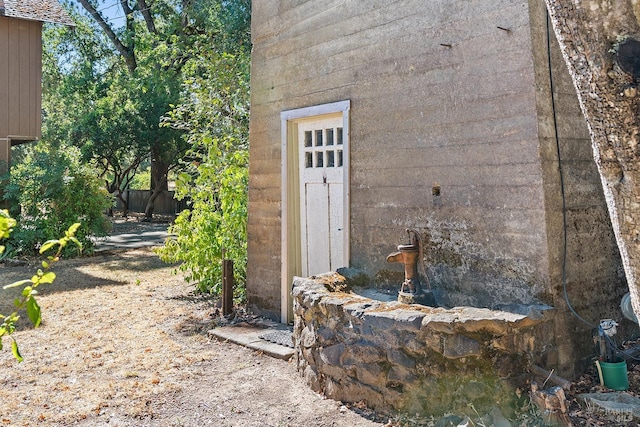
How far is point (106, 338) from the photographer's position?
6.55m

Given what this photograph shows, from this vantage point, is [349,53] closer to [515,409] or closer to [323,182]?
[323,182]

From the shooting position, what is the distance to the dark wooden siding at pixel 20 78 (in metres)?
13.0

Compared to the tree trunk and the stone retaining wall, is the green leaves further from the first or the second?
the tree trunk

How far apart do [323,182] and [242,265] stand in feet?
7.91

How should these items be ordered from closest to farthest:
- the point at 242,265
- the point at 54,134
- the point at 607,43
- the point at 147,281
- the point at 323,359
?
the point at 607,43, the point at 323,359, the point at 242,265, the point at 147,281, the point at 54,134

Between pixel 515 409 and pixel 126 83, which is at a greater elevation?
pixel 126 83

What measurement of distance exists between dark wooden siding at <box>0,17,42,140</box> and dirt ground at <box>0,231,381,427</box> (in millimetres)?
6501

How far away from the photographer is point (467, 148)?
4.81 m

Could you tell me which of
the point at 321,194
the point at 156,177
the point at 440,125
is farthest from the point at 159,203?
the point at 440,125

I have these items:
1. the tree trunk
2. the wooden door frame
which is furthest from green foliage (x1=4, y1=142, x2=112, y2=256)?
the tree trunk

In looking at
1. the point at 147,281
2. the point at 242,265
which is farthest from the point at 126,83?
the point at 242,265

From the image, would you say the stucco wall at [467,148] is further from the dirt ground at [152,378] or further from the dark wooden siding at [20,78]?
the dark wooden siding at [20,78]

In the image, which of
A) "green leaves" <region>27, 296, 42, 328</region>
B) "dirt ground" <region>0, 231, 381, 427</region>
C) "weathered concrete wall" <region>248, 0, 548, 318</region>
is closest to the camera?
"green leaves" <region>27, 296, 42, 328</region>

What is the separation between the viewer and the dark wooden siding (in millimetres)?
13000
